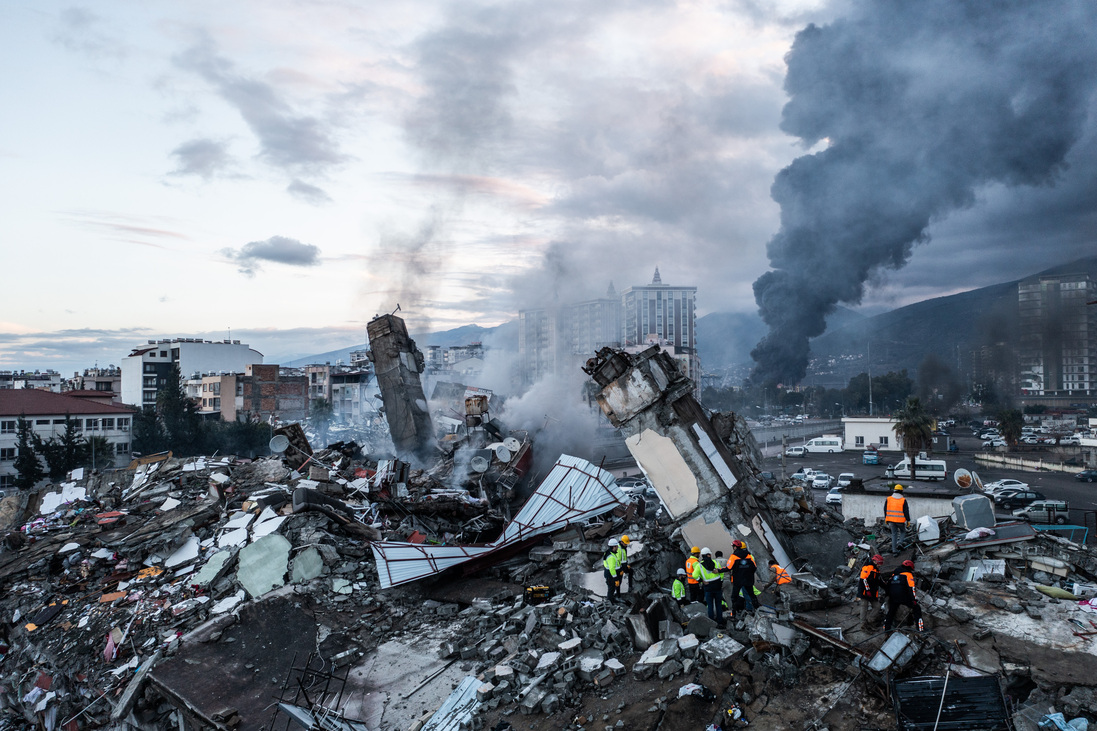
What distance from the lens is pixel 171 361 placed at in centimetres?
5134

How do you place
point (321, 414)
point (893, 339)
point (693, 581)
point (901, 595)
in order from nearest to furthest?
point (901, 595), point (693, 581), point (321, 414), point (893, 339)

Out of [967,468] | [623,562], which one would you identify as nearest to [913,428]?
[967,468]

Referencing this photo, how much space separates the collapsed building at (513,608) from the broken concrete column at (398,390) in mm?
6875

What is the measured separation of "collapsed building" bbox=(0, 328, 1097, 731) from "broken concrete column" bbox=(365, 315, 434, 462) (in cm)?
687

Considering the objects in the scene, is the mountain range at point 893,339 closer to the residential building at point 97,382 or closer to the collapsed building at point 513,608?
the residential building at point 97,382

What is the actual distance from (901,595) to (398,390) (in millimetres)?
18202

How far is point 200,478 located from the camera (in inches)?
572

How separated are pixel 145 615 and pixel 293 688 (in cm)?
358

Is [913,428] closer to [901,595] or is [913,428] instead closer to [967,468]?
→ [967,468]

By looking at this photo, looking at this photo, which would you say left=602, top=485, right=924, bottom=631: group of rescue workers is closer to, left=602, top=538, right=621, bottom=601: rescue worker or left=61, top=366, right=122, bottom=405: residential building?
left=602, top=538, right=621, bottom=601: rescue worker

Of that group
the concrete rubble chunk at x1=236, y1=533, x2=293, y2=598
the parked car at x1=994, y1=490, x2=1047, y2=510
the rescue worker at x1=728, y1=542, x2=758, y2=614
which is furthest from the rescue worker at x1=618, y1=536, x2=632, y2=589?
the parked car at x1=994, y1=490, x2=1047, y2=510

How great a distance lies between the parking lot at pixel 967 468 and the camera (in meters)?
24.4

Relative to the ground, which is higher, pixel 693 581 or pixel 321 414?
pixel 693 581

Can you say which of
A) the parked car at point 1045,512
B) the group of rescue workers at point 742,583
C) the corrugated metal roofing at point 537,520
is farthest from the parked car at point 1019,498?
the corrugated metal roofing at point 537,520
